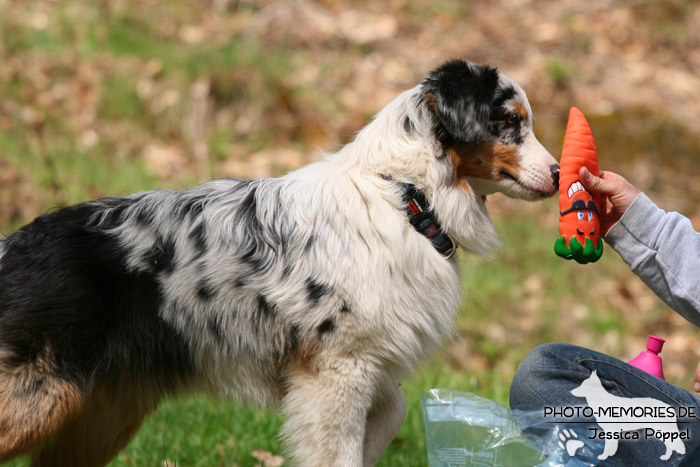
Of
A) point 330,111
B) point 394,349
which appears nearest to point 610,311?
point 330,111

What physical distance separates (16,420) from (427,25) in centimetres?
954

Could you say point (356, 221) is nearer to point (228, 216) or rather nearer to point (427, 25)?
point (228, 216)

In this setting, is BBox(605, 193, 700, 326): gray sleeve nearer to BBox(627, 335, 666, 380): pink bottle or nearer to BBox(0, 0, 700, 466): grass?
BBox(627, 335, 666, 380): pink bottle

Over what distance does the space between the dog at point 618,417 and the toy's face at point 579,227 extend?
53 centimetres

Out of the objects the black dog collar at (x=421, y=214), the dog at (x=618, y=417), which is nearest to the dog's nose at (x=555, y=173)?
the black dog collar at (x=421, y=214)

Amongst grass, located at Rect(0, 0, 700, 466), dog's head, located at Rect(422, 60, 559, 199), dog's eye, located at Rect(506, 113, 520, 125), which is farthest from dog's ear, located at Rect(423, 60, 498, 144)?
grass, located at Rect(0, 0, 700, 466)

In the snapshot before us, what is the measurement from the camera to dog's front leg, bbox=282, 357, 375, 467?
3.12 meters

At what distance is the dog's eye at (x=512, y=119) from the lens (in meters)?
3.40

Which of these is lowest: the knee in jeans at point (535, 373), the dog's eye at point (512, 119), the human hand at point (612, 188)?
the knee in jeans at point (535, 373)

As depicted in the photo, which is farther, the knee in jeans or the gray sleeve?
the knee in jeans

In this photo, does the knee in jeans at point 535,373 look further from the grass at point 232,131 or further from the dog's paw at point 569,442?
the grass at point 232,131

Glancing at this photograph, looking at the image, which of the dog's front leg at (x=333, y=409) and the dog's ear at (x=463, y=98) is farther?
the dog's ear at (x=463, y=98)

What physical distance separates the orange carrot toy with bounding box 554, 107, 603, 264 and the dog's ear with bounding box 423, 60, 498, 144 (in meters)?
0.40

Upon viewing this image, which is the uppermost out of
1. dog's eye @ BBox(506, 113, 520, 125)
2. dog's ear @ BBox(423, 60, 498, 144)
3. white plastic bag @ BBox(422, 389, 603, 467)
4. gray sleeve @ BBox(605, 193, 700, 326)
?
dog's ear @ BBox(423, 60, 498, 144)
